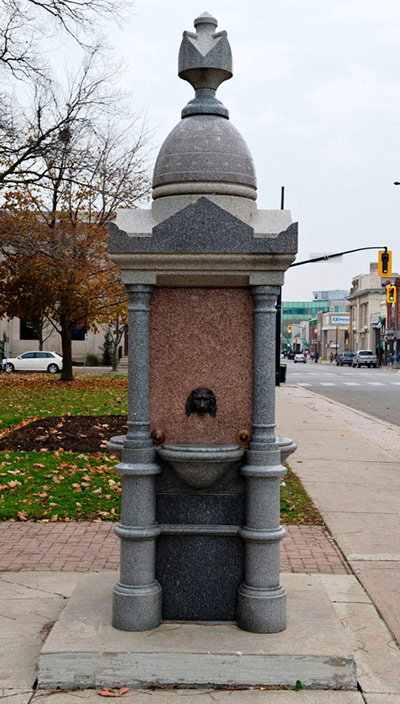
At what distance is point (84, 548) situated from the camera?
666 cm

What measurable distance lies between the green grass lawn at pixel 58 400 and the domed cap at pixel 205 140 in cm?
1033

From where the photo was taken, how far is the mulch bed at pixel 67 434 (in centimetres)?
1163

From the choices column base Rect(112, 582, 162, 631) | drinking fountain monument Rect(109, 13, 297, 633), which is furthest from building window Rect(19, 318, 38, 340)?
column base Rect(112, 582, 162, 631)

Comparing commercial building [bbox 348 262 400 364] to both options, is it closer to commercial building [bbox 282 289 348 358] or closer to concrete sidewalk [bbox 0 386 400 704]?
commercial building [bbox 282 289 348 358]

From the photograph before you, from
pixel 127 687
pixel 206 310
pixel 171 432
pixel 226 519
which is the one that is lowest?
pixel 127 687

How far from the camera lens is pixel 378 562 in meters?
6.41

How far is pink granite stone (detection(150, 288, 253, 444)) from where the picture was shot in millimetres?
4691

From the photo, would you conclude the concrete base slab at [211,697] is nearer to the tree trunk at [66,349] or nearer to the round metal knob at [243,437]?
the round metal knob at [243,437]

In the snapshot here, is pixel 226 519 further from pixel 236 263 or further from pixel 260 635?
pixel 236 263

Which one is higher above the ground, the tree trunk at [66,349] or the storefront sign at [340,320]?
the storefront sign at [340,320]

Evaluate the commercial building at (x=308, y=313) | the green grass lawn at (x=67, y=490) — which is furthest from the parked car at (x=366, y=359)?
the commercial building at (x=308, y=313)

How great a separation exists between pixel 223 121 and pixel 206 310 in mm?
1209

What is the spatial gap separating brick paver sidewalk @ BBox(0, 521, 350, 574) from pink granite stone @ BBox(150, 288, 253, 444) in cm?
193

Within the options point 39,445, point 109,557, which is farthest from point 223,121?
point 39,445
